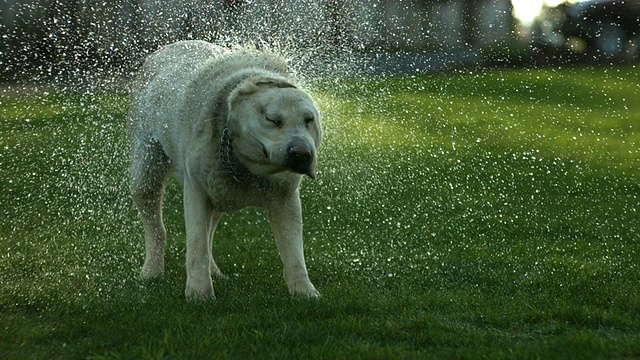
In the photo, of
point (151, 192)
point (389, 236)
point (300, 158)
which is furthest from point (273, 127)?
point (389, 236)

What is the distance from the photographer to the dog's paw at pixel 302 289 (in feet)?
18.5

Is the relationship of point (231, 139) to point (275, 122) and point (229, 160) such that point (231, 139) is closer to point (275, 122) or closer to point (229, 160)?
point (229, 160)

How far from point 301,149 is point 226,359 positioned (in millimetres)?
1280

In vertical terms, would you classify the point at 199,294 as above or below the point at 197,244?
below

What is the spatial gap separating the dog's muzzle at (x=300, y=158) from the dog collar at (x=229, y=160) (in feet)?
1.93

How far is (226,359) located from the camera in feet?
13.6

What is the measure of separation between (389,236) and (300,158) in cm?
360

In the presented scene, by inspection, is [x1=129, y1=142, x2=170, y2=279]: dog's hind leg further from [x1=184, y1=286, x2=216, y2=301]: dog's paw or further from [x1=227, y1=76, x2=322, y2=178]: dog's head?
[x1=227, y1=76, x2=322, y2=178]: dog's head

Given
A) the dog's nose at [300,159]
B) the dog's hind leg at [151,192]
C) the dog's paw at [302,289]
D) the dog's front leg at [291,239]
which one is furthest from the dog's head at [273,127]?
the dog's hind leg at [151,192]

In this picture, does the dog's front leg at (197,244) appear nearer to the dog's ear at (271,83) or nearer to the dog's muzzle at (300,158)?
the dog's ear at (271,83)

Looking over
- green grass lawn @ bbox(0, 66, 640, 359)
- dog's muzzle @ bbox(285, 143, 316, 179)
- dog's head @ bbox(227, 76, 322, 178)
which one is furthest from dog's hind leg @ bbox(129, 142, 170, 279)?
dog's muzzle @ bbox(285, 143, 316, 179)

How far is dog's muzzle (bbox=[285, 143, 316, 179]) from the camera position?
480 centimetres

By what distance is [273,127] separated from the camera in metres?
5.03

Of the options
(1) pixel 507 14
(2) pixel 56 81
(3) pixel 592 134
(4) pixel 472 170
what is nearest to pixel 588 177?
(4) pixel 472 170
